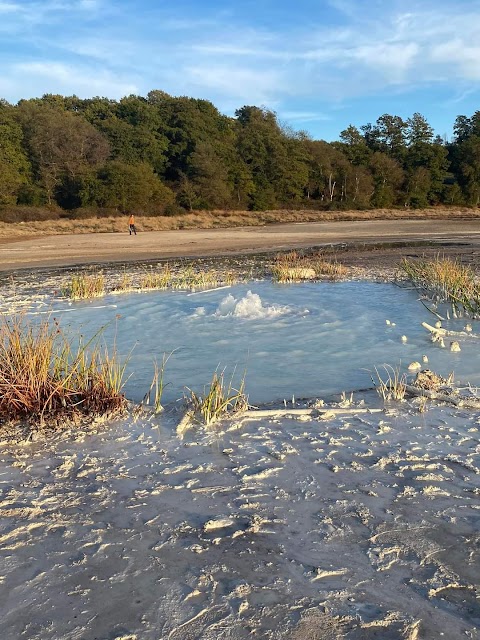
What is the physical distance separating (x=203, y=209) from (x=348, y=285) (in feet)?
153

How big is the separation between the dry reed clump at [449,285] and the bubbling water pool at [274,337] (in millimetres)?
428

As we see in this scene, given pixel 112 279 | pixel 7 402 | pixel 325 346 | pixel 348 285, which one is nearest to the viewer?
pixel 7 402

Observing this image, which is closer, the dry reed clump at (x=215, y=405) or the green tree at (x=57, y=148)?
the dry reed clump at (x=215, y=405)

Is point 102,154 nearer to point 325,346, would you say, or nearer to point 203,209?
point 203,209

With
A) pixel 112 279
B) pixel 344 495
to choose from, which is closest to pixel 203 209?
pixel 112 279

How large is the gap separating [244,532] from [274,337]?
5.76 metres

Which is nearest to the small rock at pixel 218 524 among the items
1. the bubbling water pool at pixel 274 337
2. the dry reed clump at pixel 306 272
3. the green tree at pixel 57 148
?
the bubbling water pool at pixel 274 337

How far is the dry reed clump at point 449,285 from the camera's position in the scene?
1043 cm

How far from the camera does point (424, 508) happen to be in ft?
12.5

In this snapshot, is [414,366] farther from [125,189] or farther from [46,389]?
[125,189]

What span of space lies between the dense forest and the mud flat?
47157 millimetres

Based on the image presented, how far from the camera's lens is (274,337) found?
30.2 ft

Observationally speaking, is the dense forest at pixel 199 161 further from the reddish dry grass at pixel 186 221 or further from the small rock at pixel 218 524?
the small rock at pixel 218 524

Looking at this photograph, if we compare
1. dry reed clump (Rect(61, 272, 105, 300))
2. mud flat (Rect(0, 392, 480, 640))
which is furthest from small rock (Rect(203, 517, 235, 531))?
dry reed clump (Rect(61, 272, 105, 300))
